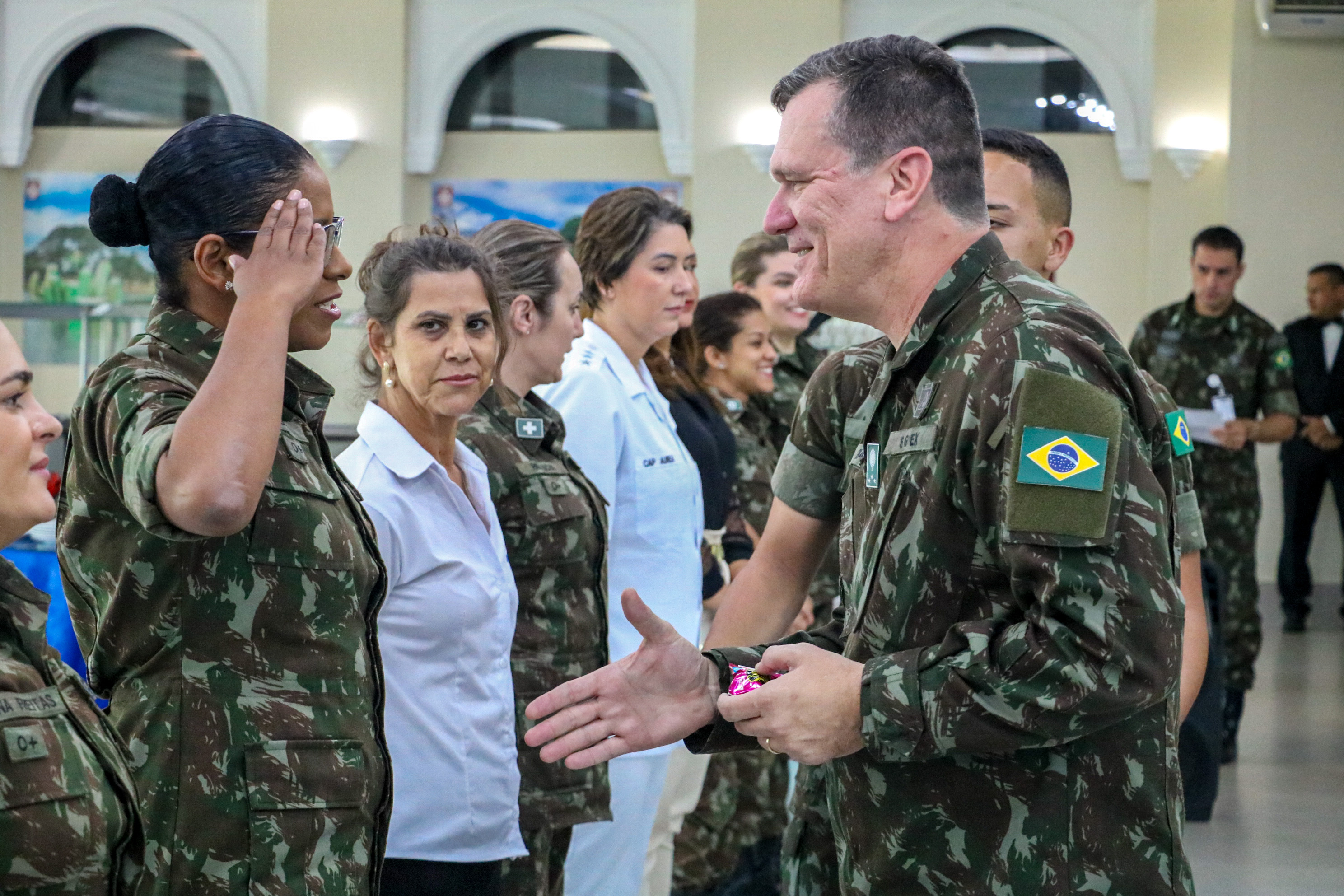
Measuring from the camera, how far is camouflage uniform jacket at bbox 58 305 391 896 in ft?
5.32

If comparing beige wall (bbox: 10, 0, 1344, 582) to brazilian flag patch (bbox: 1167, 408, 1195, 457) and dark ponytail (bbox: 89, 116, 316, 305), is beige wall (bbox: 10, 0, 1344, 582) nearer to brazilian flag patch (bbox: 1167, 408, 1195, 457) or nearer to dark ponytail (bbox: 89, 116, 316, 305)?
brazilian flag patch (bbox: 1167, 408, 1195, 457)

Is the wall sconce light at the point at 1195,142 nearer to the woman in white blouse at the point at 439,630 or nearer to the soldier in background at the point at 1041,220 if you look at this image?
the soldier in background at the point at 1041,220

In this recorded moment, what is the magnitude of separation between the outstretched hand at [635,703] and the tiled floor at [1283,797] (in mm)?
2950

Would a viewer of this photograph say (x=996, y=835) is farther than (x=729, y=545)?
No

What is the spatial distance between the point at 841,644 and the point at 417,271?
1196mm

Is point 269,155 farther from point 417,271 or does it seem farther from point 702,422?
point 702,422

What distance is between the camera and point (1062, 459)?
138cm

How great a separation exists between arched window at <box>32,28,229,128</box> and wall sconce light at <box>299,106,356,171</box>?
978 millimetres

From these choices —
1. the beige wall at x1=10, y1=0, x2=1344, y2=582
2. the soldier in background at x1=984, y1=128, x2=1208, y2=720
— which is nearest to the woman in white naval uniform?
the soldier in background at x1=984, y1=128, x2=1208, y2=720

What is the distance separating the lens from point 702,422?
398 centimetres

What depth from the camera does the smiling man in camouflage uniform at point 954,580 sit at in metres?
1.38

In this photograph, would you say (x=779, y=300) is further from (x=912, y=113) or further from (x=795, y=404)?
(x=912, y=113)

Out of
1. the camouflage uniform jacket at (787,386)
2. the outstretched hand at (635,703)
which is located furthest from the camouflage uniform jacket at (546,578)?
the camouflage uniform jacket at (787,386)

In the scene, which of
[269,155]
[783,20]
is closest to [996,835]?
[269,155]
